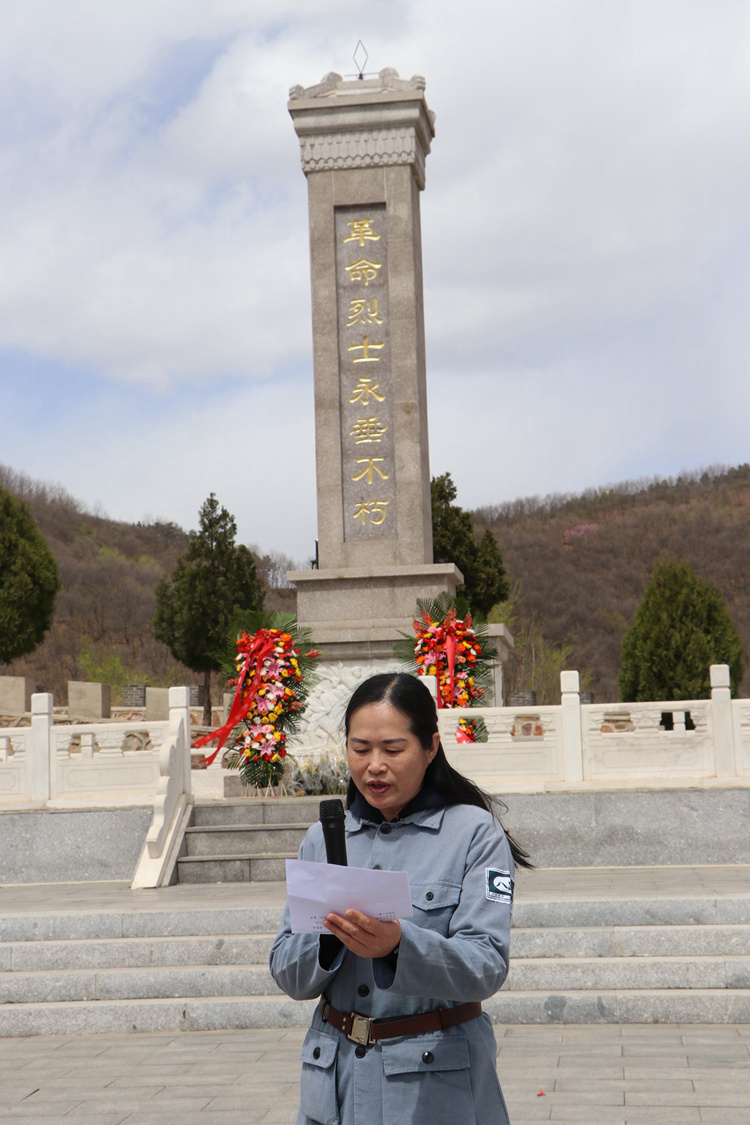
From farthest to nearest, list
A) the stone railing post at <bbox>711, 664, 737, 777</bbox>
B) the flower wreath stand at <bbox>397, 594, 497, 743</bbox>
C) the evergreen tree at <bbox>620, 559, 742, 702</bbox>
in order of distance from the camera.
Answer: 1. the evergreen tree at <bbox>620, 559, 742, 702</bbox>
2. the flower wreath stand at <bbox>397, 594, 497, 743</bbox>
3. the stone railing post at <bbox>711, 664, 737, 777</bbox>

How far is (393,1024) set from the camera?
2281 mm

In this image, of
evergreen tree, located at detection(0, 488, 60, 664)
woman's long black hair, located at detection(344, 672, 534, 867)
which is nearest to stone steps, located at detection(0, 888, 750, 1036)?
woman's long black hair, located at detection(344, 672, 534, 867)

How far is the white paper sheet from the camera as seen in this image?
2098mm

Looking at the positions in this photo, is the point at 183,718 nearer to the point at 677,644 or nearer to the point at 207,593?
the point at 677,644

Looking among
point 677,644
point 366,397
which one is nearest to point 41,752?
point 366,397

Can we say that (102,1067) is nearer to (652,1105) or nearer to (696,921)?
(652,1105)

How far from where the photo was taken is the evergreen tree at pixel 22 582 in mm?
27594

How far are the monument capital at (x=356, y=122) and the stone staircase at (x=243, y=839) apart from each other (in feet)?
22.1

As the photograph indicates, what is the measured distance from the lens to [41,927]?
287 inches

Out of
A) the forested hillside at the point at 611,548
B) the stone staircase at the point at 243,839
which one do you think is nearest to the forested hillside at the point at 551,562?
the forested hillside at the point at 611,548

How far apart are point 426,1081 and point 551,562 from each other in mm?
48180

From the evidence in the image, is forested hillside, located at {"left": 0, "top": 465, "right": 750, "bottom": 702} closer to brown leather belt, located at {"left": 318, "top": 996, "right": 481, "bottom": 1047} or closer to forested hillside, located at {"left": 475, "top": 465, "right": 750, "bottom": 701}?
forested hillside, located at {"left": 475, "top": 465, "right": 750, "bottom": 701}

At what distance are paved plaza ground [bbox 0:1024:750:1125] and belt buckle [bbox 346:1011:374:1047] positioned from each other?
2.45 metres

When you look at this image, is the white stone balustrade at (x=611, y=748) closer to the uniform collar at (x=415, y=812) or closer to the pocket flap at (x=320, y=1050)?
the uniform collar at (x=415, y=812)
